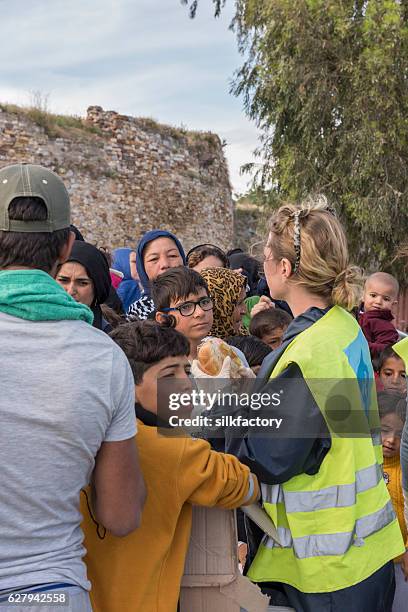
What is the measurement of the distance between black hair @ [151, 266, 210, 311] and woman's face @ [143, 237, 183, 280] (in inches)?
31.0

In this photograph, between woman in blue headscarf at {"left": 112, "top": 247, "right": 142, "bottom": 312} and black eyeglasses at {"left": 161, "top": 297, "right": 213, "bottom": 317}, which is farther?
woman in blue headscarf at {"left": 112, "top": 247, "right": 142, "bottom": 312}

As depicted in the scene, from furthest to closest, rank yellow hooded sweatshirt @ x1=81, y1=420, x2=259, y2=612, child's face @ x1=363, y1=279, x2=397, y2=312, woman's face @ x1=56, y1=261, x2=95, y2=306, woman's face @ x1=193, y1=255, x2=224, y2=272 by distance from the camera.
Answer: child's face @ x1=363, y1=279, x2=397, y2=312 < woman's face @ x1=193, y1=255, x2=224, y2=272 < woman's face @ x1=56, y1=261, x2=95, y2=306 < yellow hooded sweatshirt @ x1=81, y1=420, x2=259, y2=612

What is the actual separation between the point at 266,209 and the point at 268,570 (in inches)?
573

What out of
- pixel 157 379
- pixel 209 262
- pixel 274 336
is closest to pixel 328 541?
pixel 157 379

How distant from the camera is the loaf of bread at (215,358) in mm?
2883

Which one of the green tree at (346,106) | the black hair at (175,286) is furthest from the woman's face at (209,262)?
the green tree at (346,106)

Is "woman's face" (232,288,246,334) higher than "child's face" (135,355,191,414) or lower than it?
higher

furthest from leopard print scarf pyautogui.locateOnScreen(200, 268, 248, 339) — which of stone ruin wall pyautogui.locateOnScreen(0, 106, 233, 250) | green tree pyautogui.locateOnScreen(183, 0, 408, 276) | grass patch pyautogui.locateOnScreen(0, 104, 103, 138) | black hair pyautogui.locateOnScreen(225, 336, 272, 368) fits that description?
grass patch pyautogui.locateOnScreen(0, 104, 103, 138)

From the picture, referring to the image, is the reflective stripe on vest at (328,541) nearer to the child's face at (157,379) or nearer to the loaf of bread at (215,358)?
the child's face at (157,379)

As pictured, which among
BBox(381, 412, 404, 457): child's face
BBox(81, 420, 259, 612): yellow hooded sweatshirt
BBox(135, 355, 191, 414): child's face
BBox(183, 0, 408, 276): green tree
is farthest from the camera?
BBox(183, 0, 408, 276): green tree

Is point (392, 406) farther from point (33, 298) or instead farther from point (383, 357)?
point (33, 298)

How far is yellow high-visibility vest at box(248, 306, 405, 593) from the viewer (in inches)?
79.8

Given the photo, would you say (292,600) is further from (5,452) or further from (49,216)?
(49,216)

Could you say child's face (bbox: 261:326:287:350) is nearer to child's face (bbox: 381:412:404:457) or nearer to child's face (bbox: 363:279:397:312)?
child's face (bbox: 381:412:404:457)
